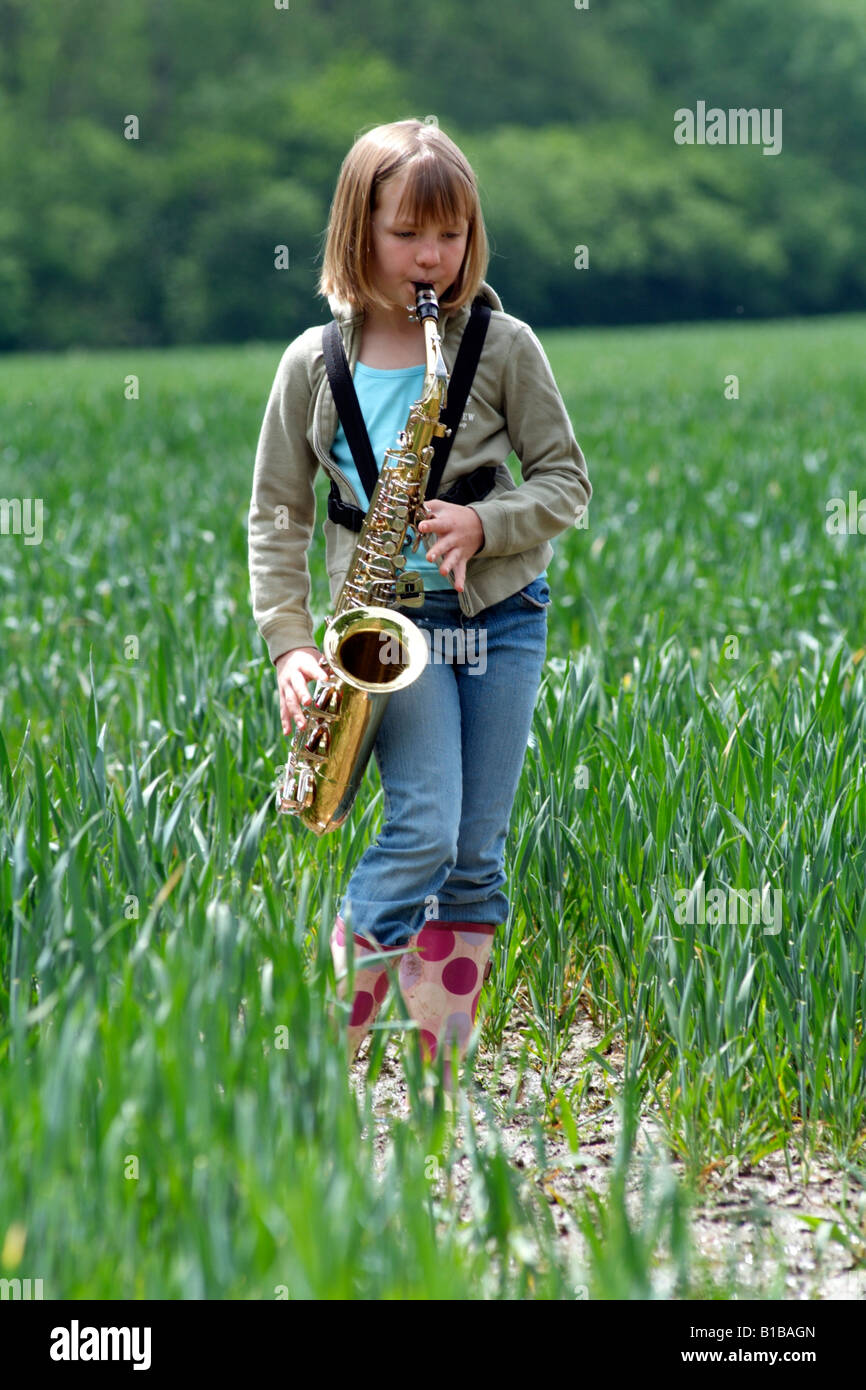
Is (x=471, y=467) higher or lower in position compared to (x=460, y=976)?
higher

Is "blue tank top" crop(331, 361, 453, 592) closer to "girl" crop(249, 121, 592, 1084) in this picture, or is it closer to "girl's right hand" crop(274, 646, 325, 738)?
"girl" crop(249, 121, 592, 1084)

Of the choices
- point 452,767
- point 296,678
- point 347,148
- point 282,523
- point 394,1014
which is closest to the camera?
point 394,1014

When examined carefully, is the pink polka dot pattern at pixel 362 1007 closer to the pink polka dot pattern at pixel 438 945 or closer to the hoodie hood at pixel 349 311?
the pink polka dot pattern at pixel 438 945

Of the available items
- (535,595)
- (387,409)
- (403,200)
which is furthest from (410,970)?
(403,200)

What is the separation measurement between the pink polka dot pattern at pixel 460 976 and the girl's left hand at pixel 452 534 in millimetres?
637

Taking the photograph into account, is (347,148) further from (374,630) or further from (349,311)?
(374,630)

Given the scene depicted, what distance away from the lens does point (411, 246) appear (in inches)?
84.9

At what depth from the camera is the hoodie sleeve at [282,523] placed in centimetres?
237

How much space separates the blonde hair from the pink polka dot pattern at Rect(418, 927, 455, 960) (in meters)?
1.02

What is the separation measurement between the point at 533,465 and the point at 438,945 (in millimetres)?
809

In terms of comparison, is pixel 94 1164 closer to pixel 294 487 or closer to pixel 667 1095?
pixel 667 1095

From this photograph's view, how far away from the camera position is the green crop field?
4.59ft

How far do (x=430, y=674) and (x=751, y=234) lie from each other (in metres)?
52.9

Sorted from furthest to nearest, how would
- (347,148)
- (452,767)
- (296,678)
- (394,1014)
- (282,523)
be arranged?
(347,148) < (282,523) < (296,678) < (452,767) < (394,1014)
